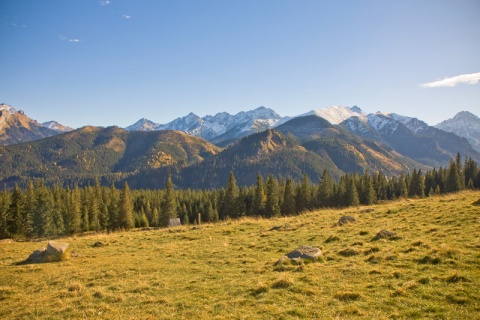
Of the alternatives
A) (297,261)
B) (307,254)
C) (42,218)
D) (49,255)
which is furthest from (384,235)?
(42,218)

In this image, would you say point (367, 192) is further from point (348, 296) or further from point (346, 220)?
point (348, 296)

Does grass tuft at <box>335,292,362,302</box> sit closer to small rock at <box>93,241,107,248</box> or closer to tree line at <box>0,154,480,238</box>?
small rock at <box>93,241,107,248</box>

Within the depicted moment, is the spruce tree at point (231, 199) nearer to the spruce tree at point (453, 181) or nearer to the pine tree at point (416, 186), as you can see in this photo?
the pine tree at point (416, 186)

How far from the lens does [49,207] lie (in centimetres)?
7631

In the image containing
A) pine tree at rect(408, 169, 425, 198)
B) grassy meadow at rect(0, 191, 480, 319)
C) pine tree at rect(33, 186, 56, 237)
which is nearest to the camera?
grassy meadow at rect(0, 191, 480, 319)

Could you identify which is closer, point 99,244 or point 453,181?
point 99,244

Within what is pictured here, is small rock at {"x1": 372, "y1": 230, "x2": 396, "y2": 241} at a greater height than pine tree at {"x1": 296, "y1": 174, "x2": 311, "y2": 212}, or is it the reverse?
small rock at {"x1": 372, "y1": 230, "x2": 396, "y2": 241}

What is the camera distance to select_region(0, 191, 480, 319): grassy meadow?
10.2m

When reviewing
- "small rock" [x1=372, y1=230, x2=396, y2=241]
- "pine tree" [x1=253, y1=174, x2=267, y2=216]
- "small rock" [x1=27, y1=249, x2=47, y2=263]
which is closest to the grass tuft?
"small rock" [x1=372, y1=230, x2=396, y2=241]

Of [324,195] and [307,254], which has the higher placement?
[307,254]

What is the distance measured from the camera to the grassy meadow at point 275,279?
10203 mm

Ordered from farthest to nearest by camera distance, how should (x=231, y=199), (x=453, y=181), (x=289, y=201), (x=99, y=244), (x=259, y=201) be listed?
Result: 1. (x=453, y=181)
2. (x=231, y=199)
3. (x=289, y=201)
4. (x=259, y=201)
5. (x=99, y=244)

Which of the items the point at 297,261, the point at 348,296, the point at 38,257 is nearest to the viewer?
the point at 348,296

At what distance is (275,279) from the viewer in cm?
1344
